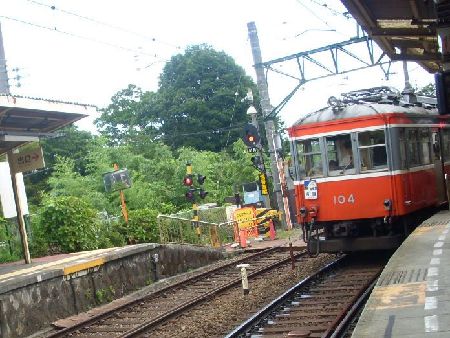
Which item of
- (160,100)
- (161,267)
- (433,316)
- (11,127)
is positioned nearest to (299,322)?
(433,316)

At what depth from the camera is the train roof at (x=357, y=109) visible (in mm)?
11836

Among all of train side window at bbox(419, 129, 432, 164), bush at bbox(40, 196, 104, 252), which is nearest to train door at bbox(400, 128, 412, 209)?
train side window at bbox(419, 129, 432, 164)

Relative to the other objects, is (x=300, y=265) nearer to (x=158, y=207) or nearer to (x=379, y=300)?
(x=379, y=300)

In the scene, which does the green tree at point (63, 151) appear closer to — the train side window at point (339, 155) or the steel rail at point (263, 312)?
the train side window at point (339, 155)

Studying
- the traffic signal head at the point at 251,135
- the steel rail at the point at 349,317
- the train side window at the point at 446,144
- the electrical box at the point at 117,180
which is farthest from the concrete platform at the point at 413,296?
the traffic signal head at the point at 251,135

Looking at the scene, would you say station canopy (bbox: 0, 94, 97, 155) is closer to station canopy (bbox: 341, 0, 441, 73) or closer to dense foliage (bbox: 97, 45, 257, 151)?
station canopy (bbox: 341, 0, 441, 73)

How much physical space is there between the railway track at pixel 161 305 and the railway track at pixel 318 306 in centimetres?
A: 198

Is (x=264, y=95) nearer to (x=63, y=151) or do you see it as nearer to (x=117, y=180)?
(x=117, y=180)

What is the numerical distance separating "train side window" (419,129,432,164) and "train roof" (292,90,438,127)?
460 millimetres

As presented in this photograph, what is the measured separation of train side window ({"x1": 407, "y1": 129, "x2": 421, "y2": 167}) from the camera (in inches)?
482

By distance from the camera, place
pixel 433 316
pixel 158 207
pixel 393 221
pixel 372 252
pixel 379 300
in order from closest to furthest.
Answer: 1. pixel 433 316
2. pixel 379 300
3. pixel 393 221
4. pixel 372 252
5. pixel 158 207

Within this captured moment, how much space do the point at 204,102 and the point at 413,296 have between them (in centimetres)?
3883

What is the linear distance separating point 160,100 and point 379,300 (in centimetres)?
4047

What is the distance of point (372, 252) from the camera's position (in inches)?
559
